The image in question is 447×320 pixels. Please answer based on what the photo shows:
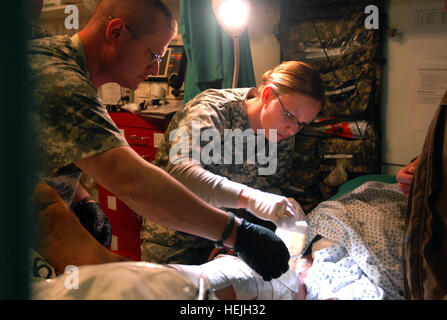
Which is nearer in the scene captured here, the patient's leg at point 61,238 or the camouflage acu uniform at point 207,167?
the patient's leg at point 61,238

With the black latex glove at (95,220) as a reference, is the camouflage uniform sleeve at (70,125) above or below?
above

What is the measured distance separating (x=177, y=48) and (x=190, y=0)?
230 millimetres

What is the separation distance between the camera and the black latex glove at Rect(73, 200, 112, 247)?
102cm

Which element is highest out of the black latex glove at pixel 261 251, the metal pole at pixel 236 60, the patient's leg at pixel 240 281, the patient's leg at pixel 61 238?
the metal pole at pixel 236 60

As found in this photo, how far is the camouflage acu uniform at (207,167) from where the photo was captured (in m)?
0.97

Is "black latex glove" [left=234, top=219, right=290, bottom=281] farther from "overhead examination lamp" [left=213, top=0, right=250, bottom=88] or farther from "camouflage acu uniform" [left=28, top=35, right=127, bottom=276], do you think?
"overhead examination lamp" [left=213, top=0, right=250, bottom=88]

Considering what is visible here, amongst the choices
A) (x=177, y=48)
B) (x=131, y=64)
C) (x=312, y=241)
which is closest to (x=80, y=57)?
(x=131, y=64)

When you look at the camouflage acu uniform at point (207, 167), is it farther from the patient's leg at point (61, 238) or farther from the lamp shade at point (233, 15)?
the patient's leg at point (61, 238)

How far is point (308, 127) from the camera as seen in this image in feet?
3.89

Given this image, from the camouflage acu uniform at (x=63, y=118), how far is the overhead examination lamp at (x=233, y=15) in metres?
0.51

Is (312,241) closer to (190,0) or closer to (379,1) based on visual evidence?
(379,1)

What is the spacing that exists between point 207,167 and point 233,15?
458 millimetres

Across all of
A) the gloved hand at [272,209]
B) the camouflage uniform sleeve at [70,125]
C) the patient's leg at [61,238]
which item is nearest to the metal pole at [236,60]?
the gloved hand at [272,209]

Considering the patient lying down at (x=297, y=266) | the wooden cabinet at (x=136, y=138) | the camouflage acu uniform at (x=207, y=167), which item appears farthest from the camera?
the wooden cabinet at (x=136, y=138)
